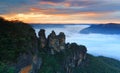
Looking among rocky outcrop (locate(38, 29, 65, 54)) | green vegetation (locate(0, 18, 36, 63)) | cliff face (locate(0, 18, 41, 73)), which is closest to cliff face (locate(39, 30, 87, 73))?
rocky outcrop (locate(38, 29, 65, 54))

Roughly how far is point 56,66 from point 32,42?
87.0 feet

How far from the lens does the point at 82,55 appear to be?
364 feet

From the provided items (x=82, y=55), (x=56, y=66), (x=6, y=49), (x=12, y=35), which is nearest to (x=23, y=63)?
(x=6, y=49)

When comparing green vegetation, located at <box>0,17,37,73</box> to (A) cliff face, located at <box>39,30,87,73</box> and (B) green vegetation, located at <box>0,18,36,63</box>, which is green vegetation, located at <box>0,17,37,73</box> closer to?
(B) green vegetation, located at <box>0,18,36,63</box>

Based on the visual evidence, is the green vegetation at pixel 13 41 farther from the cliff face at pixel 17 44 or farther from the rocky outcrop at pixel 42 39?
the rocky outcrop at pixel 42 39

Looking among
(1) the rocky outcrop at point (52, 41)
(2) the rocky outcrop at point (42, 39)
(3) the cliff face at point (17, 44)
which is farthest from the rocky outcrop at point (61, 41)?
(3) the cliff face at point (17, 44)

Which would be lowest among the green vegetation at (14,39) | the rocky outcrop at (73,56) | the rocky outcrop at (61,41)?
the rocky outcrop at (73,56)

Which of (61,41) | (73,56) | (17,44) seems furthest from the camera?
(73,56)

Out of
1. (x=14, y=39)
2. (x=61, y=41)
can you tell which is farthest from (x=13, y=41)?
(x=61, y=41)

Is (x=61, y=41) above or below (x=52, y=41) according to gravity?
below

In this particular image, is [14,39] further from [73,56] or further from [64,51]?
[73,56]

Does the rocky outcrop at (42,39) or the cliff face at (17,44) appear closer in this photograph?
the cliff face at (17,44)

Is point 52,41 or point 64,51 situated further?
point 64,51

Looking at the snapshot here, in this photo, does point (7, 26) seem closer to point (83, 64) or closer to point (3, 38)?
point (3, 38)
